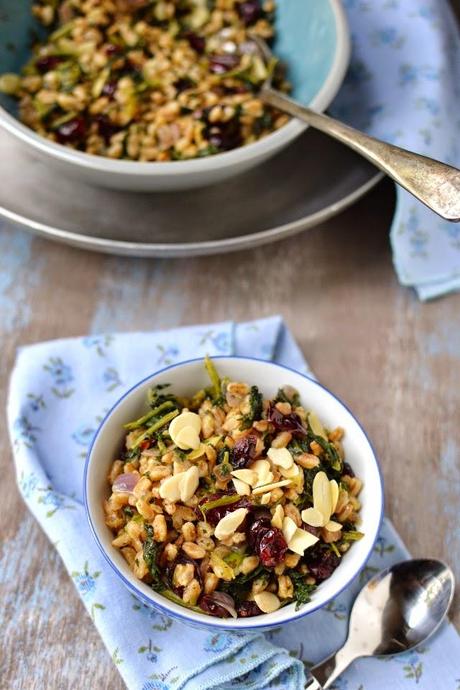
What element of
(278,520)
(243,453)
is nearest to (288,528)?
(278,520)

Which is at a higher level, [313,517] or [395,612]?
[313,517]

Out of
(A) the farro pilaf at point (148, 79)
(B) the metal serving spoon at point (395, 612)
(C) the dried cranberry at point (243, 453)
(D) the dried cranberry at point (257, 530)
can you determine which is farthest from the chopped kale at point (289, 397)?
(A) the farro pilaf at point (148, 79)

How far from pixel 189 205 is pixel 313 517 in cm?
83

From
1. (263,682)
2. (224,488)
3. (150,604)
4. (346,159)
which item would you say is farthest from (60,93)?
(263,682)

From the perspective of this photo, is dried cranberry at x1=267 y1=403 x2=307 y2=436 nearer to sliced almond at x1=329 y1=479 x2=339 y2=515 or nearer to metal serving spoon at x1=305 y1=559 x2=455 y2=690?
sliced almond at x1=329 y1=479 x2=339 y2=515

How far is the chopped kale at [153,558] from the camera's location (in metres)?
1.29

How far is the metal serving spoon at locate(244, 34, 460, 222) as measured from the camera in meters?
1.42

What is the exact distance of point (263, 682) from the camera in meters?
1.35

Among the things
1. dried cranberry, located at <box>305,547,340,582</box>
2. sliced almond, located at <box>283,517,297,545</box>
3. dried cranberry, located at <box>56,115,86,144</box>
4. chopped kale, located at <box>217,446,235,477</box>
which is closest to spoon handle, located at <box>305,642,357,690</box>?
dried cranberry, located at <box>305,547,340,582</box>

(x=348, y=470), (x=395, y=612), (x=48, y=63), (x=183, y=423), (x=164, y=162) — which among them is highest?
(x=48, y=63)

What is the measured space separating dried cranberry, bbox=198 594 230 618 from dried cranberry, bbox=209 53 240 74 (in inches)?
48.3

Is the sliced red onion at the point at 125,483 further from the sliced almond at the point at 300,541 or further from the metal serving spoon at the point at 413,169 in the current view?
the metal serving spoon at the point at 413,169

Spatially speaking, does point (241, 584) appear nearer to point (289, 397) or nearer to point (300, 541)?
point (300, 541)

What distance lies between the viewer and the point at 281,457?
135 centimetres
